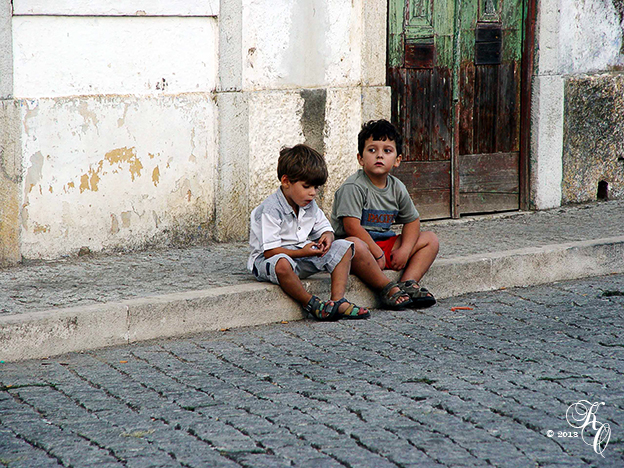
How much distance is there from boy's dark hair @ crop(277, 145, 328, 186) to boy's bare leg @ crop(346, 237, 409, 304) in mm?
462

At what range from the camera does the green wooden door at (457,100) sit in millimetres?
7441

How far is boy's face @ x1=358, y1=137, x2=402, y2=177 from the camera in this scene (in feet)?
17.9

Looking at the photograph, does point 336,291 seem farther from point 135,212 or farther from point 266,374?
point 135,212

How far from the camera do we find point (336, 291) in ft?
16.9

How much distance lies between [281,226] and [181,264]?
3.34ft

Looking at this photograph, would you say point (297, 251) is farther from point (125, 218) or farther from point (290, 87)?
point (290, 87)

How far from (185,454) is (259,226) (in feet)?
7.15

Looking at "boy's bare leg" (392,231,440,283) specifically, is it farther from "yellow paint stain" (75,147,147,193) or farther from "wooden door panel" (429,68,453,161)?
"wooden door panel" (429,68,453,161)

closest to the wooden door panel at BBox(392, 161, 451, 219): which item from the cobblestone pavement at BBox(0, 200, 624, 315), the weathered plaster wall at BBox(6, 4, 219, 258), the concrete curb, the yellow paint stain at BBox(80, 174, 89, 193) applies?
the cobblestone pavement at BBox(0, 200, 624, 315)

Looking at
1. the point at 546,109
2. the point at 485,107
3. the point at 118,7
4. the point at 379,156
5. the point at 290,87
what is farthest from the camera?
the point at 546,109

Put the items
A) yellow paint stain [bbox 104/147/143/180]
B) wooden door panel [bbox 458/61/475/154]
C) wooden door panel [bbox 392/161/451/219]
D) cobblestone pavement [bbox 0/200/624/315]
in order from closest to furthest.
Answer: cobblestone pavement [bbox 0/200/624/315], yellow paint stain [bbox 104/147/143/180], wooden door panel [bbox 392/161/451/219], wooden door panel [bbox 458/61/475/154]

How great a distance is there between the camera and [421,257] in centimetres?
551

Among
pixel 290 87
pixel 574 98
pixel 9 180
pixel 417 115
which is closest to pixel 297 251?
pixel 9 180

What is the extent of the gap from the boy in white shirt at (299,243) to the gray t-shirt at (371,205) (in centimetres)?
26
